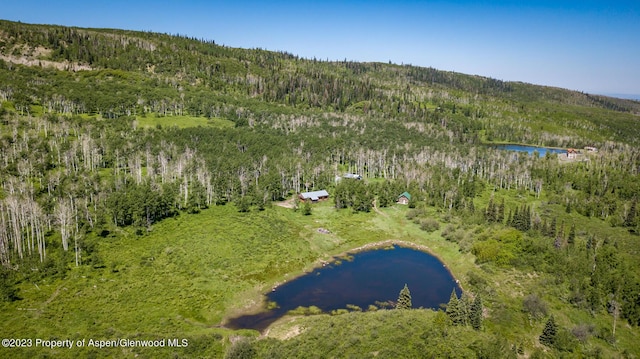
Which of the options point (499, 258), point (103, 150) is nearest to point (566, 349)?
point (499, 258)

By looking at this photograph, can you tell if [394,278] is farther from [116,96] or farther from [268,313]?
[116,96]

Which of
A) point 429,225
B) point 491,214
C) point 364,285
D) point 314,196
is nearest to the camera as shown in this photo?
point 364,285

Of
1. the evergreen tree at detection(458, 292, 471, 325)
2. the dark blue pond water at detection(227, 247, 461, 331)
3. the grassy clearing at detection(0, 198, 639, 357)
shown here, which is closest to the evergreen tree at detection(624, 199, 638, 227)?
the grassy clearing at detection(0, 198, 639, 357)

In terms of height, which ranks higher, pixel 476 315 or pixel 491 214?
pixel 491 214

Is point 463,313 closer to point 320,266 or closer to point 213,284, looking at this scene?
point 320,266

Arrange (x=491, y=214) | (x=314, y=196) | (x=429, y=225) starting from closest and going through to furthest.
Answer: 1. (x=429, y=225)
2. (x=491, y=214)
3. (x=314, y=196)

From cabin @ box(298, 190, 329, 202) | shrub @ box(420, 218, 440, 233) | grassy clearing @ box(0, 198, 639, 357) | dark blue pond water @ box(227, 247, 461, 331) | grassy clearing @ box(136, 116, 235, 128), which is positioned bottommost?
dark blue pond water @ box(227, 247, 461, 331)

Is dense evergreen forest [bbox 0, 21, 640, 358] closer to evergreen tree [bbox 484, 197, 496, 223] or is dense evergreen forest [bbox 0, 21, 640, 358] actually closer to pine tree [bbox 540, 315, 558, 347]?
pine tree [bbox 540, 315, 558, 347]

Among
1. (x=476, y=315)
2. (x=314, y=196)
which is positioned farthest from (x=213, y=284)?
(x=314, y=196)
